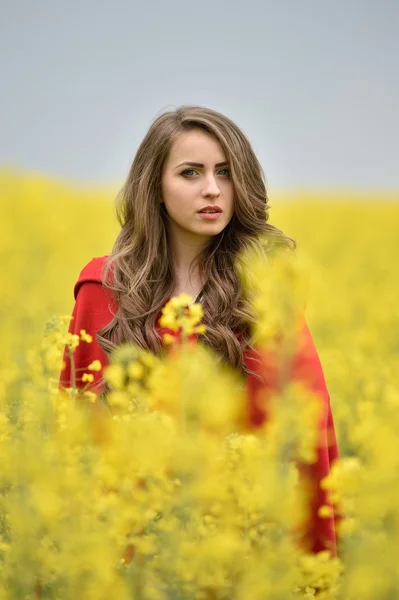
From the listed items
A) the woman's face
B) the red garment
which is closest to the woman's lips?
the woman's face

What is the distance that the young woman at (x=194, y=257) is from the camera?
2746mm

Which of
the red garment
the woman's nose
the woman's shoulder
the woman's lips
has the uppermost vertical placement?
the woman's nose

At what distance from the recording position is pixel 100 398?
2578 mm

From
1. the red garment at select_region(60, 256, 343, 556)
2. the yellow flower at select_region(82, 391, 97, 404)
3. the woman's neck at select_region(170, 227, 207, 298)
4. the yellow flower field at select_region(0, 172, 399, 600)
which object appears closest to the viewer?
the yellow flower field at select_region(0, 172, 399, 600)

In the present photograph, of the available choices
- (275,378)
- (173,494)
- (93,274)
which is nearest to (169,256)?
(93,274)

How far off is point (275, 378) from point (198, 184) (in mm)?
637

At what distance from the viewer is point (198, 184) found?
9.18 feet

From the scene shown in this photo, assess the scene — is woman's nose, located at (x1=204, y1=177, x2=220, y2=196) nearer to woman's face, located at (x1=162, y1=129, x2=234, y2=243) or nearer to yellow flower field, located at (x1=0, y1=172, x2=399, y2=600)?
woman's face, located at (x1=162, y1=129, x2=234, y2=243)

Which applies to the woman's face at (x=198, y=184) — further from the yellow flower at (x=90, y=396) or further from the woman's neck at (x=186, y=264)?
the yellow flower at (x=90, y=396)

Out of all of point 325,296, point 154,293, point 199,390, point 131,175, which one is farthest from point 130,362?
point 325,296

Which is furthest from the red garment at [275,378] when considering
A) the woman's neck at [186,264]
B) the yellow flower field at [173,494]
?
the yellow flower field at [173,494]

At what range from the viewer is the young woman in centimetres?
275

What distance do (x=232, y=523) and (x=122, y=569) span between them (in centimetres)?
27

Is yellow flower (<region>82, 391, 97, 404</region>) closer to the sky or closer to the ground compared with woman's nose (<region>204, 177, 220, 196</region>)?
closer to the ground
